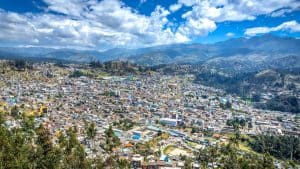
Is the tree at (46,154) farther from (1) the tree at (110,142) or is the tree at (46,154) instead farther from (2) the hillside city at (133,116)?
(1) the tree at (110,142)

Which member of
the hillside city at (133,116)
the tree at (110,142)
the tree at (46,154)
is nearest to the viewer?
the tree at (46,154)

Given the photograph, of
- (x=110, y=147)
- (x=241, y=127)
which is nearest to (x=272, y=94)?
(x=241, y=127)

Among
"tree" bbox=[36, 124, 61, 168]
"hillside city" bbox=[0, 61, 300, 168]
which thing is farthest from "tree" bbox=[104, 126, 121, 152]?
"tree" bbox=[36, 124, 61, 168]

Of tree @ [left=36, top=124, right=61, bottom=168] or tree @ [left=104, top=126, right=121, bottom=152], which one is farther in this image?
tree @ [left=104, top=126, right=121, bottom=152]

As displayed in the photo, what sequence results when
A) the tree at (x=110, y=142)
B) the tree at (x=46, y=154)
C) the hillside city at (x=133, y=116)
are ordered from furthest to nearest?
the hillside city at (x=133, y=116), the tree at (x=110, y=142), the tree at (x=46, y=154)

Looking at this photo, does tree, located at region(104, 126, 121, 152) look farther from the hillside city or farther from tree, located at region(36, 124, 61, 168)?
tree, located at region(36, 124, 61, 168)

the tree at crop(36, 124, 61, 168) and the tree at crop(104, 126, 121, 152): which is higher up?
the tree at crop(36, 124, 61, 168)

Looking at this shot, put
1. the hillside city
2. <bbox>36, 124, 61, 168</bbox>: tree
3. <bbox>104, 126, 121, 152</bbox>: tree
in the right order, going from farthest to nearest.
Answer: the hillside city
<bbox>104, 126, 121, 152</bbox>: tree
<bbox>36, 124, 61, 168</bbox>: tree

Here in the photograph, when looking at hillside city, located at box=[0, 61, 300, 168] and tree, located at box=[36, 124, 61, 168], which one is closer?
tree, located at box=[36, 124, 61, 168]

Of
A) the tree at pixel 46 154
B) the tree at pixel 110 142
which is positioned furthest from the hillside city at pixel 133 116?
the tree at pixel 46 154

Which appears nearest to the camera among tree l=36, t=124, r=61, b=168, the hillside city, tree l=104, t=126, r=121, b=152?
tree l=36, t=124, r=61, b=168

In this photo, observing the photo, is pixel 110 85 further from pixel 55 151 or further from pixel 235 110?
pixel 55 151
